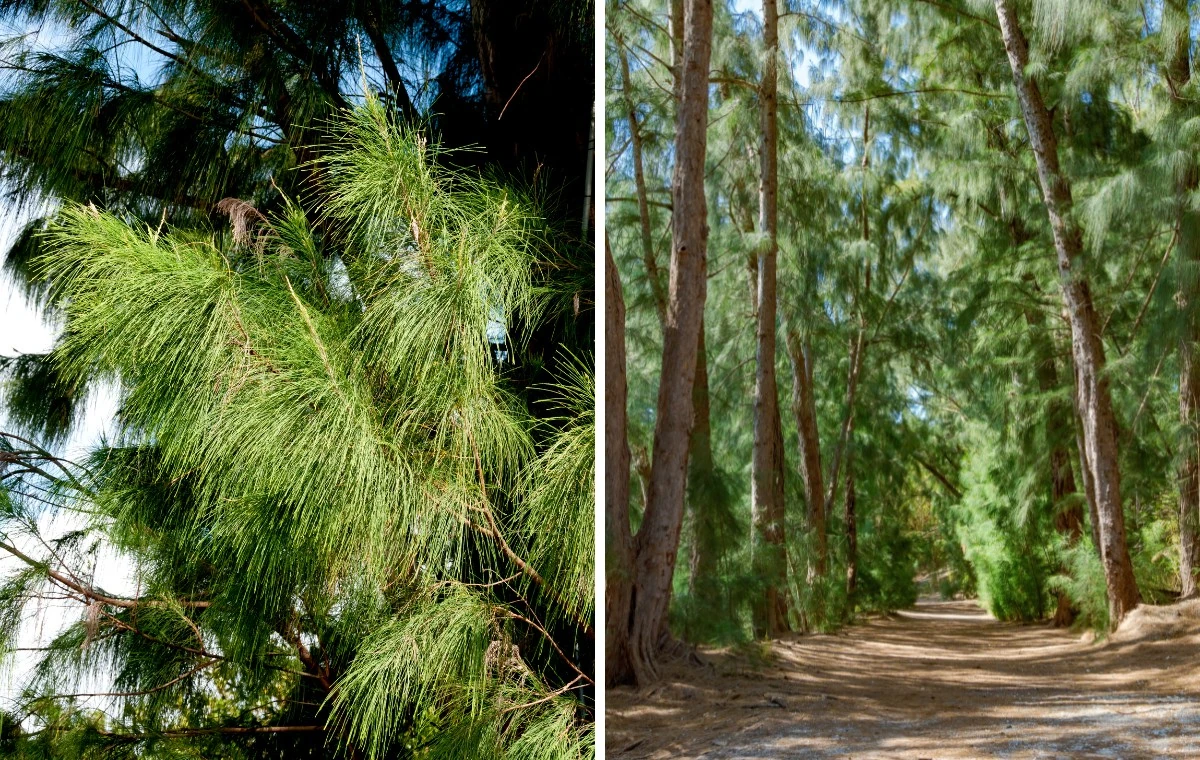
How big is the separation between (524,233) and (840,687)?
1.11 metres

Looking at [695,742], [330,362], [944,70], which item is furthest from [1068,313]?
[330,362]

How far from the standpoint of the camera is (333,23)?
1229 mm

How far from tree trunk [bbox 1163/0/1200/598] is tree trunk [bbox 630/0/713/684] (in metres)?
0.89

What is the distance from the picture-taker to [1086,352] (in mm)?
1618

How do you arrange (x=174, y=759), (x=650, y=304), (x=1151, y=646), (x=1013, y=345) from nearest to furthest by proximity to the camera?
(x=174, y=759)
(x=1151, y=646)
(x=1013, y=345)
(x=650, y=304)

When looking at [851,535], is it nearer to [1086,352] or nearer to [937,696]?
[937,696]

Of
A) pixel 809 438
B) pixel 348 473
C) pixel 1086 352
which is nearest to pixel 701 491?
pixel 809 438

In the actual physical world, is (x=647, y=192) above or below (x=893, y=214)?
above

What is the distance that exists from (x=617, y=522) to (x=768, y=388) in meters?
0.48

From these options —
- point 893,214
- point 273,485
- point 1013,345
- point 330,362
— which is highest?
point 893,214

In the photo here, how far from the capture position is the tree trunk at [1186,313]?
1487 millimetres

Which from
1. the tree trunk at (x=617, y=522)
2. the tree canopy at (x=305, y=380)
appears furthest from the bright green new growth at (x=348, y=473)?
the tree trunk at (x=617, y=522)

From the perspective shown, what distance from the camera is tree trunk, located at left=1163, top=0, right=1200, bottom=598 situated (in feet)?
4.88

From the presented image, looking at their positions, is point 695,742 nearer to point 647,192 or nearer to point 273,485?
point 273,485
